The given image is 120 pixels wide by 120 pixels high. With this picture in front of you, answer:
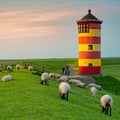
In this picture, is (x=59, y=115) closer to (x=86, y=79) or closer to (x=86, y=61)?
(x=86, y=79)

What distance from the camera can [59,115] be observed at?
70.7ft

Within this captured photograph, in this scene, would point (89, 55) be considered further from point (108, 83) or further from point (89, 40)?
point (108, 83)

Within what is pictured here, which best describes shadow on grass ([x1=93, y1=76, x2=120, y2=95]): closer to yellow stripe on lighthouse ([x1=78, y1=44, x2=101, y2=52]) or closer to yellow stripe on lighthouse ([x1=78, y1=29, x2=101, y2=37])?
yellow stripe on lighthouse ([x1=78, y1=44, x2=101, y2=52])

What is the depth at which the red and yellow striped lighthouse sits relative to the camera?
6297 centimetres

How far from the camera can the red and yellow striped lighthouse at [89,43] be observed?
207 ft

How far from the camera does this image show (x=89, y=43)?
206 feet

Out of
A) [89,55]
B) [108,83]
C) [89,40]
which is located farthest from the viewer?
[89,55]

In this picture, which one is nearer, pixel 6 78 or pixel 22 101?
pixel 22 101

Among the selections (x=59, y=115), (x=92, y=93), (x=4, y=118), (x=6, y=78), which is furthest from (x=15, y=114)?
(x=92, y=93)

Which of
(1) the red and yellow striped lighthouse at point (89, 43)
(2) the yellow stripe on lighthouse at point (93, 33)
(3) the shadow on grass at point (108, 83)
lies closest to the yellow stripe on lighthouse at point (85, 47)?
(1) the red and yellow striped lighthouse at point (89, 43)

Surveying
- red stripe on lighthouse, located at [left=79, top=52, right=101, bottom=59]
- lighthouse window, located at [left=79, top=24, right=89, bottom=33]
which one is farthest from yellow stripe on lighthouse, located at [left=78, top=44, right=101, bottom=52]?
lighthouse window, located at [left=79, top=24, right=89, bottom=33]

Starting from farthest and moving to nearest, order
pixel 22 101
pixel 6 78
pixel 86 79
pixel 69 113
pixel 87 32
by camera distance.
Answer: pixel 87 32, pixel 86 79, pixel 6 78, pixel 22 101, pixel 69 113

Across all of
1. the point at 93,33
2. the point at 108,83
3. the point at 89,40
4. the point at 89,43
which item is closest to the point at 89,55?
the point at 89,43

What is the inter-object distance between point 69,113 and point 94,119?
4.59 feet
